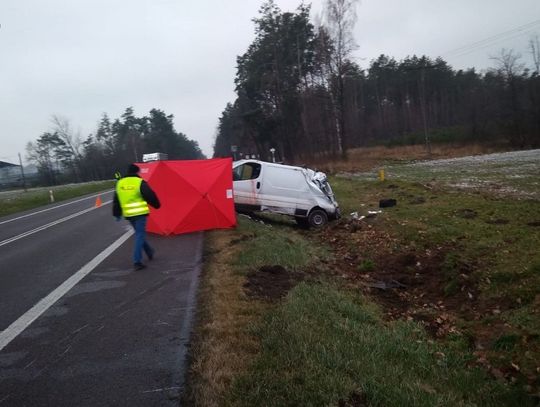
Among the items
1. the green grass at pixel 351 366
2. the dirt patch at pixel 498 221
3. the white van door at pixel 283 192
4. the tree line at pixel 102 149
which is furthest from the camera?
the tree line at pixel 102 149

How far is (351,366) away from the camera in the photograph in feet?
13.1

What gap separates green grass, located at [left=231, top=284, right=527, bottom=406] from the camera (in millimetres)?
3572

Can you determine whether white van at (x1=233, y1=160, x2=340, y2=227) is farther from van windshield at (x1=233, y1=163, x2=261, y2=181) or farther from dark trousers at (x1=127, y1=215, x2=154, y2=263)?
dark trousers at (x1=127, y1=215, x2=154, y2=263)

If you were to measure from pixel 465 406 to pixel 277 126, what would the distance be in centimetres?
4792

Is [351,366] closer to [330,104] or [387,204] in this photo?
[387,204]

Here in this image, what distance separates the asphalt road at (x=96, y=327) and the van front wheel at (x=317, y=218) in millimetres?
4804

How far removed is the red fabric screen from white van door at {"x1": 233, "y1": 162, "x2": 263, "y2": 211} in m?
1.37

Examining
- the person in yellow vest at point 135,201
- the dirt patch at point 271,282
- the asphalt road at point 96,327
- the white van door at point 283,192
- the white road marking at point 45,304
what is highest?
the person in yellow vest at point 135,201

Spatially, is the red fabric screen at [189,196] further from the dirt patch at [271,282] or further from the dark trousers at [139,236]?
the dirt patch at [271,282]

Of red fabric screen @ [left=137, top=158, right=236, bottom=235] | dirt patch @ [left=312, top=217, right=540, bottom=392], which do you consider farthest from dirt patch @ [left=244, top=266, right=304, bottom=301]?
red fabric screen @ [left=137, top=158, right=236, bottom=235]

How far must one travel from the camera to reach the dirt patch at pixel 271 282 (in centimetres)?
634

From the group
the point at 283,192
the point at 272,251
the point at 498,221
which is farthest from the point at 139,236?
the point at 498,221

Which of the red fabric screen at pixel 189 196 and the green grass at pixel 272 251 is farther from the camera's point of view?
the red fabric screen at pixel 189 196

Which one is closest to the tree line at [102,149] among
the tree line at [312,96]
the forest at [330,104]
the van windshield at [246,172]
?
the forest at [330,104]
